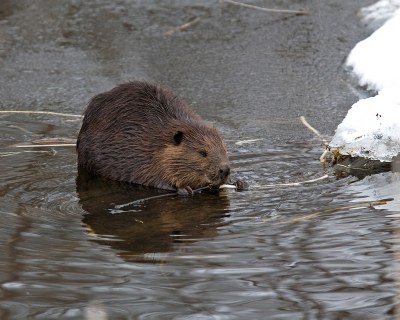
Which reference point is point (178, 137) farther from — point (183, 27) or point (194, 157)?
point (183, 27)

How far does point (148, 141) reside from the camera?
199 inches

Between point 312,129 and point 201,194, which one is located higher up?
point 312,129

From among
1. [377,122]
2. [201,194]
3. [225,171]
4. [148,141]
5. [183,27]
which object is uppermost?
[183,27]

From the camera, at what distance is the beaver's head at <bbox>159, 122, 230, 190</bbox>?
478cm

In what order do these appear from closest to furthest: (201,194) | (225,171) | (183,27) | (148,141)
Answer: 1. (225,171)
2. (201,194)
3. (148,141)
4. (183,27)

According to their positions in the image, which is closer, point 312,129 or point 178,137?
point 178,137

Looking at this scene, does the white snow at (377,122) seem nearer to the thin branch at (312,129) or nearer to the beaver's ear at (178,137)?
the thin branch at (312,129)

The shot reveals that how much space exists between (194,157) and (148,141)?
0.31m

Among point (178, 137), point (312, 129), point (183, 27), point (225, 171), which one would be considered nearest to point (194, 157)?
point (178, 137)

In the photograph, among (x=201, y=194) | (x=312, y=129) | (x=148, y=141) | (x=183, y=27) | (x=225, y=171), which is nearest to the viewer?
(x=225, y=171)

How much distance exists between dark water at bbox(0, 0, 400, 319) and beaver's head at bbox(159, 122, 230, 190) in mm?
127

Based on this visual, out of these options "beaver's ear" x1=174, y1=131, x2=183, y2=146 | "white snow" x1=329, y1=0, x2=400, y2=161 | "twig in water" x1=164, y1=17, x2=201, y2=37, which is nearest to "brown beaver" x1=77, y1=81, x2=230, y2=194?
"beaver's ear" x1=174, y1=131, x2=183, y2=146

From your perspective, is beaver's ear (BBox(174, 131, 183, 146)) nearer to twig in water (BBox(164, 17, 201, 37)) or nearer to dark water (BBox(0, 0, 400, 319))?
dark water (BBox(0, 0, 400, 319))

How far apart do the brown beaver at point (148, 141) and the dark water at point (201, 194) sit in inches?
4.7
